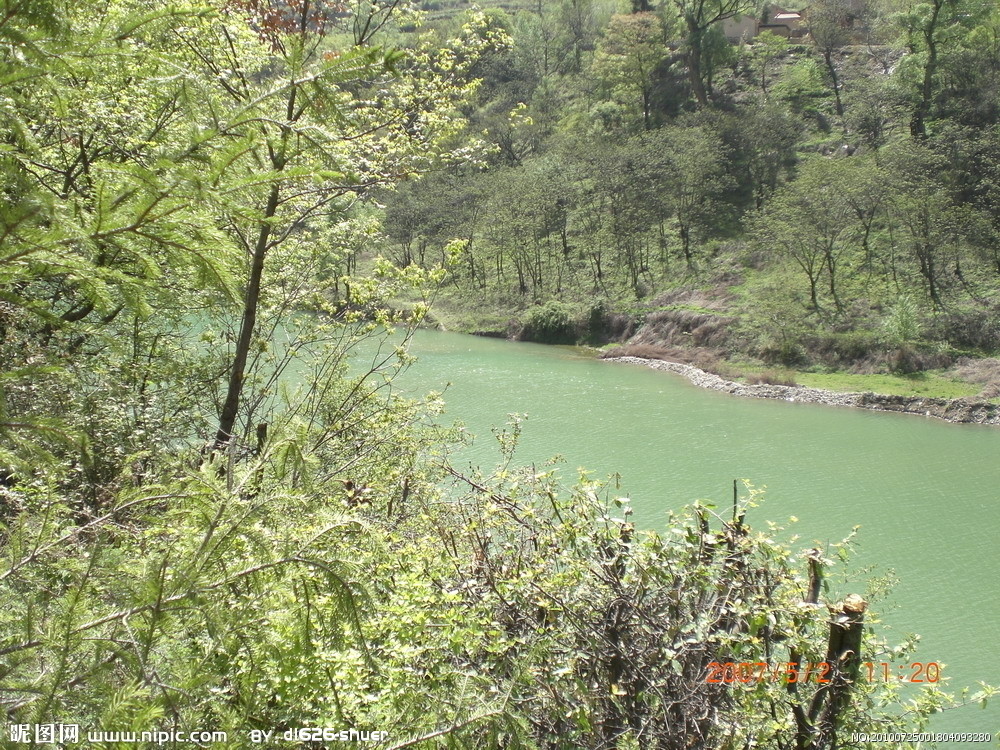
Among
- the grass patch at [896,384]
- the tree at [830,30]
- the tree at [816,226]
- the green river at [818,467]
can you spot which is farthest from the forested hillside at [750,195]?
the green river at [818,467]

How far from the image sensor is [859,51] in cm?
4234

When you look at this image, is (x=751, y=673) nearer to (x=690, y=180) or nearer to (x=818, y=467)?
(x=818, y=467)

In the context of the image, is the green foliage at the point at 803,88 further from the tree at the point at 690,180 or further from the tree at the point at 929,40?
the tree at the point at 690,180

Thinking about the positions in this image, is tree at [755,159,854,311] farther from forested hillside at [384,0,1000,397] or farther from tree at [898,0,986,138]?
tree at [898,0,986,138]

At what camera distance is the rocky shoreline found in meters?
17.4

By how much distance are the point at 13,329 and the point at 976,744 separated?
7131 mm

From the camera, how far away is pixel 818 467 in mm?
13453

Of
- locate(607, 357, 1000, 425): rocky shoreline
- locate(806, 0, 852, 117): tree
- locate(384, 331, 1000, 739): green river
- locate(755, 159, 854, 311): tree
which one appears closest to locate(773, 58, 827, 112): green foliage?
locate(806, 0, 852, 117): tree

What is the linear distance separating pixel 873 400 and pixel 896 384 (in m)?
1.46

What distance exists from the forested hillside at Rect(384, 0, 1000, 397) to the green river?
4828mm

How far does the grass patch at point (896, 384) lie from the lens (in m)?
18.7

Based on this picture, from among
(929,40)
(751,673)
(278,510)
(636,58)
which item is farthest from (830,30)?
(278,510)

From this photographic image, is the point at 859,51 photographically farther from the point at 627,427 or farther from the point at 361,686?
the point at 361,686

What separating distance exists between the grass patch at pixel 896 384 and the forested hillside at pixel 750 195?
1.85 ft
